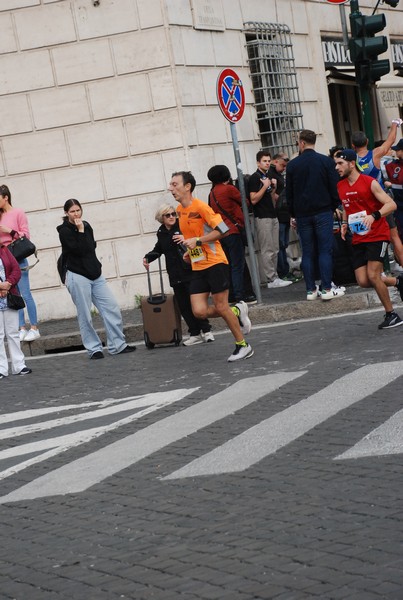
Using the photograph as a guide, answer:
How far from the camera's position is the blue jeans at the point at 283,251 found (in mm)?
18859

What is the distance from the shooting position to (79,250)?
562 inches

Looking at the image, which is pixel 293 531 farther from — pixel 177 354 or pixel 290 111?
pixel 290 111

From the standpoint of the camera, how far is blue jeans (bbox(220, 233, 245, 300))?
1638 cm

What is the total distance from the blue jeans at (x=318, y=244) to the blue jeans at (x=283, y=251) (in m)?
3.16

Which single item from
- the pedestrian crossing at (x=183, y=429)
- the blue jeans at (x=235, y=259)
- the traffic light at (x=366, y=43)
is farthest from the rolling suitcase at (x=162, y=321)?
the traffic light at (x=366, y=43)

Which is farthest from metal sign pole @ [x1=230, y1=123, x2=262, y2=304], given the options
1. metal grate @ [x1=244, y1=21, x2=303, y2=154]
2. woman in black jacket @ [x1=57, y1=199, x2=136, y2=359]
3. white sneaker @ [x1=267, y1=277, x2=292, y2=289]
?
metal grate @ [x1=244, y1=21, x2=303, y2=154]

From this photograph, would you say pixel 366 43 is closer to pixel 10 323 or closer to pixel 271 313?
pixel 271 313

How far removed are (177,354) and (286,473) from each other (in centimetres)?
638

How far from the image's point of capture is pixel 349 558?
5547 mm

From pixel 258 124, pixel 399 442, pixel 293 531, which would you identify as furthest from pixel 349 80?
pixel 293 531

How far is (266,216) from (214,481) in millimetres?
11263

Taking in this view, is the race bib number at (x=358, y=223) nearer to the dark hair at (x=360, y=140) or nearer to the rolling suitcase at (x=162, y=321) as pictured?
the rolling suitcase at (x=162, y=321)

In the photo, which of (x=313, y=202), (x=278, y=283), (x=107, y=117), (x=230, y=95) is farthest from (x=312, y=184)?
(x=107, y=117)

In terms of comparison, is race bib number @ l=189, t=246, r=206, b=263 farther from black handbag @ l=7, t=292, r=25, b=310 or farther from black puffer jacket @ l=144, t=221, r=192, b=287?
black handbag @ l=7, t=292, r=25, b=310
